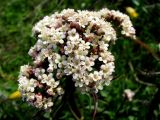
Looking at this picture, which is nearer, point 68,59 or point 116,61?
point 68,59

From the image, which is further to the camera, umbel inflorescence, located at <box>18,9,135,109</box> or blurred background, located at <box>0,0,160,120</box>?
blurred background, located at <box>0,0,160,120</box>

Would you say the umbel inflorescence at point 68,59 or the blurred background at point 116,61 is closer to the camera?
the umbel inflorescence at point 68,59

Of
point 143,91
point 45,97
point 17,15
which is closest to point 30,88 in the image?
point 45,97

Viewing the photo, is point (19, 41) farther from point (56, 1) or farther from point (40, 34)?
point (40, 34)

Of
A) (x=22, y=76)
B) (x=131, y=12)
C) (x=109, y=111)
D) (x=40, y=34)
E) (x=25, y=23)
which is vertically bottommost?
(x=109, y=111)
